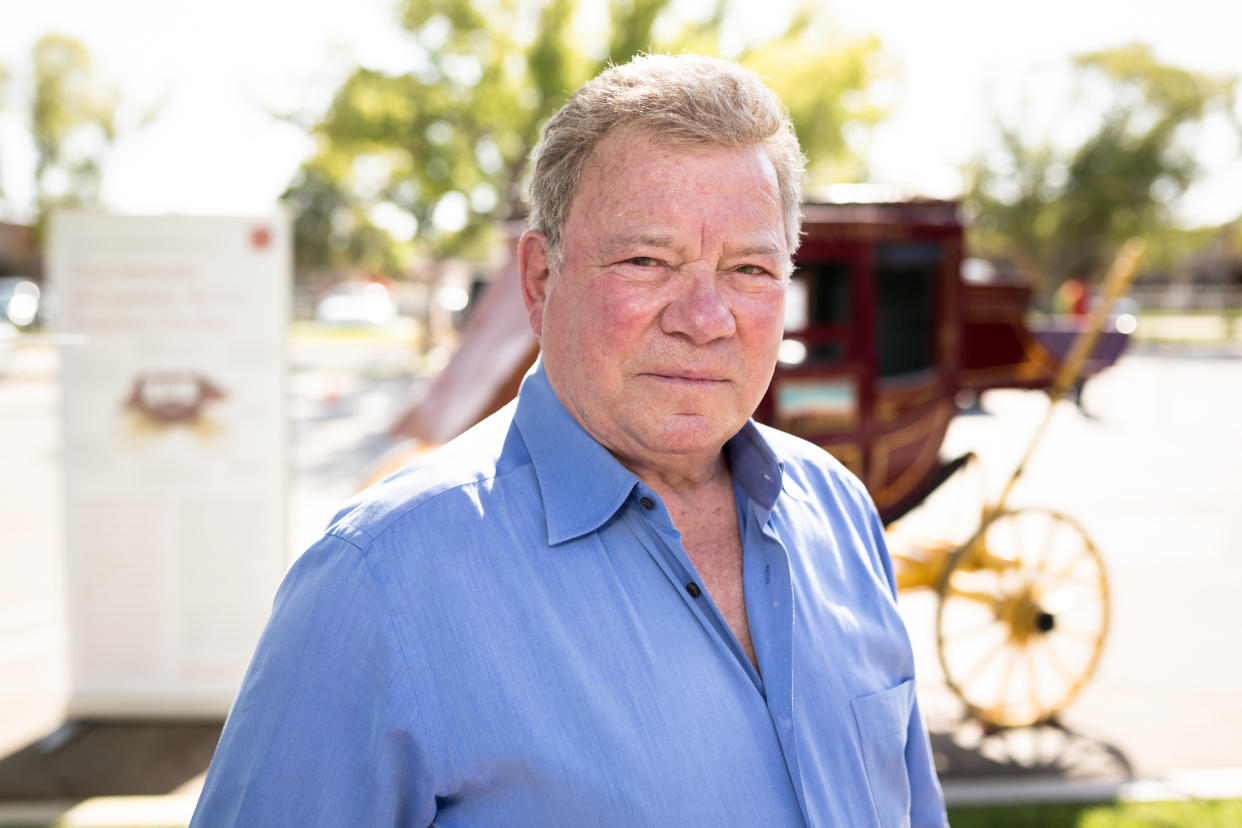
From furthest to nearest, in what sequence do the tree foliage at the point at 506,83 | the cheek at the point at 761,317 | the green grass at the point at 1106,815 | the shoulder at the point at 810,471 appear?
the tree foliage at the point at 506,83 → the green grass at the point at 1106,815 → the shoulder at the point at 810,471 → the cheek at the point at 761,317

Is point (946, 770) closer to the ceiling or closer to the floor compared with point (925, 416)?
closer to the floor

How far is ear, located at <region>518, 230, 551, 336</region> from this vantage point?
4.59ft

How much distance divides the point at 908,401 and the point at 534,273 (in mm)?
3006

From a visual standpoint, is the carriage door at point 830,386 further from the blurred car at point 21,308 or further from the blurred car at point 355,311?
the blurred car at point 355,311

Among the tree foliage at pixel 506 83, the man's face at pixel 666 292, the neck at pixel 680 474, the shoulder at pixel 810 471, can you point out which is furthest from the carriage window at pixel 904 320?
the tree foliage at pixel 506 83

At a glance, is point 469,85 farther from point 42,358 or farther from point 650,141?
point 650,141

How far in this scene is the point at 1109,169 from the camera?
36250 millimetres

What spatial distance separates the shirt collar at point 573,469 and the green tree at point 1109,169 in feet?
126

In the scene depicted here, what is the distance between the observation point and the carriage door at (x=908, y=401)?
157 inches

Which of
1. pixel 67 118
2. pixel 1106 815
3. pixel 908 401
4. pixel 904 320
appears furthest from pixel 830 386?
pixel 67 118

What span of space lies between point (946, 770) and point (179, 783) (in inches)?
119

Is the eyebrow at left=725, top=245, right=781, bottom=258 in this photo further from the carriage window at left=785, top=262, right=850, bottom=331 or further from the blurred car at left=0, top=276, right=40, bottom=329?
the blurred car at left=0, top=276, right=40, bottom=329

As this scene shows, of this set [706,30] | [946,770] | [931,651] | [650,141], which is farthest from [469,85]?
[650,141]

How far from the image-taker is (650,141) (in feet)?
4.05
